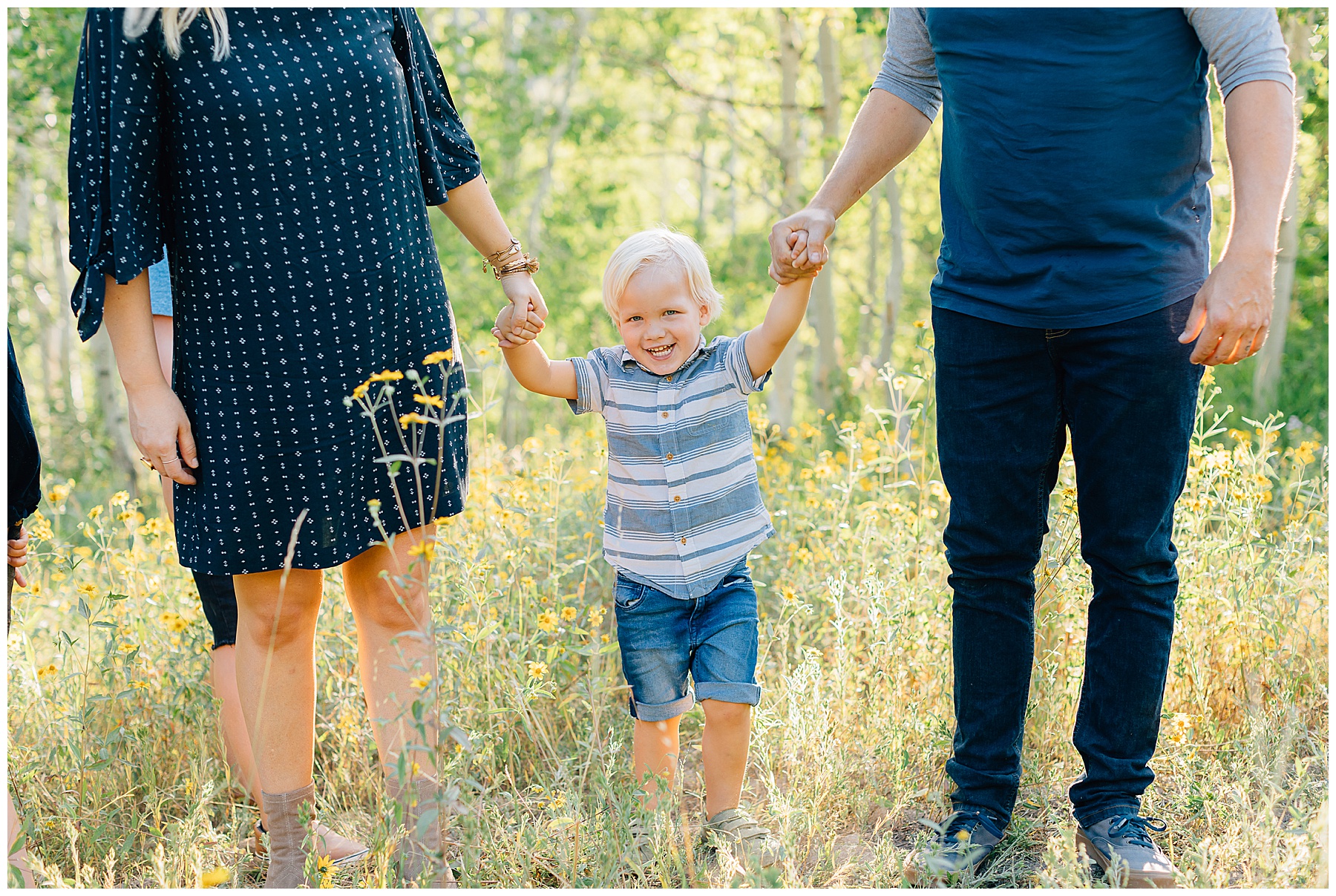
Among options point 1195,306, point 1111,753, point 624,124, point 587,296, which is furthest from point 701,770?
point 587,296

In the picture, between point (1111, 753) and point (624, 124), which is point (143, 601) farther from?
point (624, 124)

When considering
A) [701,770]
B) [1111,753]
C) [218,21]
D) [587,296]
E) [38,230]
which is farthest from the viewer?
[587,296]

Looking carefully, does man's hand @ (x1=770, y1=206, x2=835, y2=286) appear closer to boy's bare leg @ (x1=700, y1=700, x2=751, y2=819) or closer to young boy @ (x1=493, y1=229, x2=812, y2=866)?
young boy @ (x1=493, y1=229, x2=812, y2=866)

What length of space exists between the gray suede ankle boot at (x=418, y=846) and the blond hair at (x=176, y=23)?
4.34 feet

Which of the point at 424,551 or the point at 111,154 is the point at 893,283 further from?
the point at 111,154

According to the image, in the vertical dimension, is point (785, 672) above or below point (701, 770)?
above

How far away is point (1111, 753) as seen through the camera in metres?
2.00

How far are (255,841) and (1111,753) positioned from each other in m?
1.89

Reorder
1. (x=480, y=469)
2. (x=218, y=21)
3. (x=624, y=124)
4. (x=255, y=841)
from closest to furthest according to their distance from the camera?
(x=218, y=21)
(x=255, y=841)
(x=480, y=469)
(x=624, y=124)

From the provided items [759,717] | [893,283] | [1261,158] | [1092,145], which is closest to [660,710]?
[759,717]

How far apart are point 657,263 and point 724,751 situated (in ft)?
3.49

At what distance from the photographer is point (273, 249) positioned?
1.81 m

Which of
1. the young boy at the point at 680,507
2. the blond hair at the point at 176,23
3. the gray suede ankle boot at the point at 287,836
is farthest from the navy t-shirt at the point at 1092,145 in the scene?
the gray suede ankle boot at the point at 287,836

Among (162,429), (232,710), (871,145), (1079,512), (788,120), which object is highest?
(788,120)
